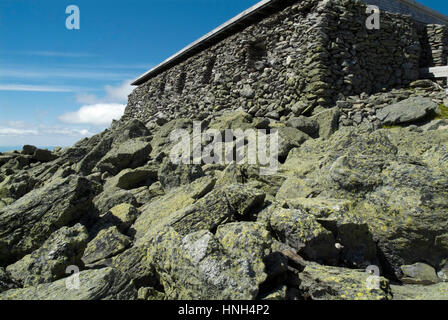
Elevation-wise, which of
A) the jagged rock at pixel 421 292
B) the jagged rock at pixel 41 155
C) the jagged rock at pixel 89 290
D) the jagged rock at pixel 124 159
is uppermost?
the jagged rock at pixel 41 155

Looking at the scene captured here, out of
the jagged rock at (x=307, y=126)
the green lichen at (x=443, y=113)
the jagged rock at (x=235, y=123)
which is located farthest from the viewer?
the jagged rock at (x=235, y=123)

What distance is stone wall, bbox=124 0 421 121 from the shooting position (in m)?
12.7

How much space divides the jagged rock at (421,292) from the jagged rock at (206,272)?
6.34ft

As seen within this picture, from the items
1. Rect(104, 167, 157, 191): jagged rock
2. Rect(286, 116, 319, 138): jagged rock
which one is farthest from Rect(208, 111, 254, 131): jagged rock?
Rect(104, 167, 157, 191): jagged rock

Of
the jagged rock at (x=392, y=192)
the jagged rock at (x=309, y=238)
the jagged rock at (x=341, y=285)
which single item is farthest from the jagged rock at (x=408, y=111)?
the jagged rock at (x=341, y=285)

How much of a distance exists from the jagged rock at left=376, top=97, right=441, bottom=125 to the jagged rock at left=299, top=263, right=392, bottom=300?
28.2ft

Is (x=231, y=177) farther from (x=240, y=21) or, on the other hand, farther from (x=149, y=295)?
(x=240, y=21)

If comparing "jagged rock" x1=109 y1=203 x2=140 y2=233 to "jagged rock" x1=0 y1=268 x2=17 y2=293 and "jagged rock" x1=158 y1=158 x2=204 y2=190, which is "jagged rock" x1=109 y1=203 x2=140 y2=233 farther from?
"jagged rock" x1=0 y1=268 x2=17 y2=293

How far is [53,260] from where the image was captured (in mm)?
4895

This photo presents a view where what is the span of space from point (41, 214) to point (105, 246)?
1.86m

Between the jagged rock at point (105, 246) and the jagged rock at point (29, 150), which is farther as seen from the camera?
the jagged rock at point (29, 150)

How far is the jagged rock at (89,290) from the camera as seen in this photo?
11.9 feet

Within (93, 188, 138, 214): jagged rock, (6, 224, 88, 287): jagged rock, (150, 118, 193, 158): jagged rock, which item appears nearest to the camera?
(6, 224, 88, 287): jagged rock

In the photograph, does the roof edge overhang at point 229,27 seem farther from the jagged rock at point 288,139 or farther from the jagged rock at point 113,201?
the jagged rock at point 113,201
